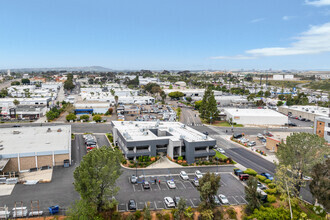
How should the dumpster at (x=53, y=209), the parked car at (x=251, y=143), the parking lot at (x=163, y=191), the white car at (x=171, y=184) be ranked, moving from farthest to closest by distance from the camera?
the parked car at (x=251, y=143)
the white car at (x=171, y=184)
the parking lot at (x=163, y=191)
the dumpster at (x=53, y=209)

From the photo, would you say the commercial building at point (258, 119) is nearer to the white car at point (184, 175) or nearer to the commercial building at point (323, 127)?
the commercial building at point (323, 127)

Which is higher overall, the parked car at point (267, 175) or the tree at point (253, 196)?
the tree at point (253, 196)

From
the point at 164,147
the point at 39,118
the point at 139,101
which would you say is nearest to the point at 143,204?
the point at 164,147

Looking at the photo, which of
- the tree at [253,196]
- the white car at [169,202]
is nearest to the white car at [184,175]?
the white car at [169,202]

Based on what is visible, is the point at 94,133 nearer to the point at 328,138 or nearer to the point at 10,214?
the point at 10,214


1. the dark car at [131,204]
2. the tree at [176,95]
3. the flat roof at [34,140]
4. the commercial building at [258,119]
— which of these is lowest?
the dark car at [131,204]

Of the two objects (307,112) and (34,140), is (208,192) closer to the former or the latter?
(34,140)
